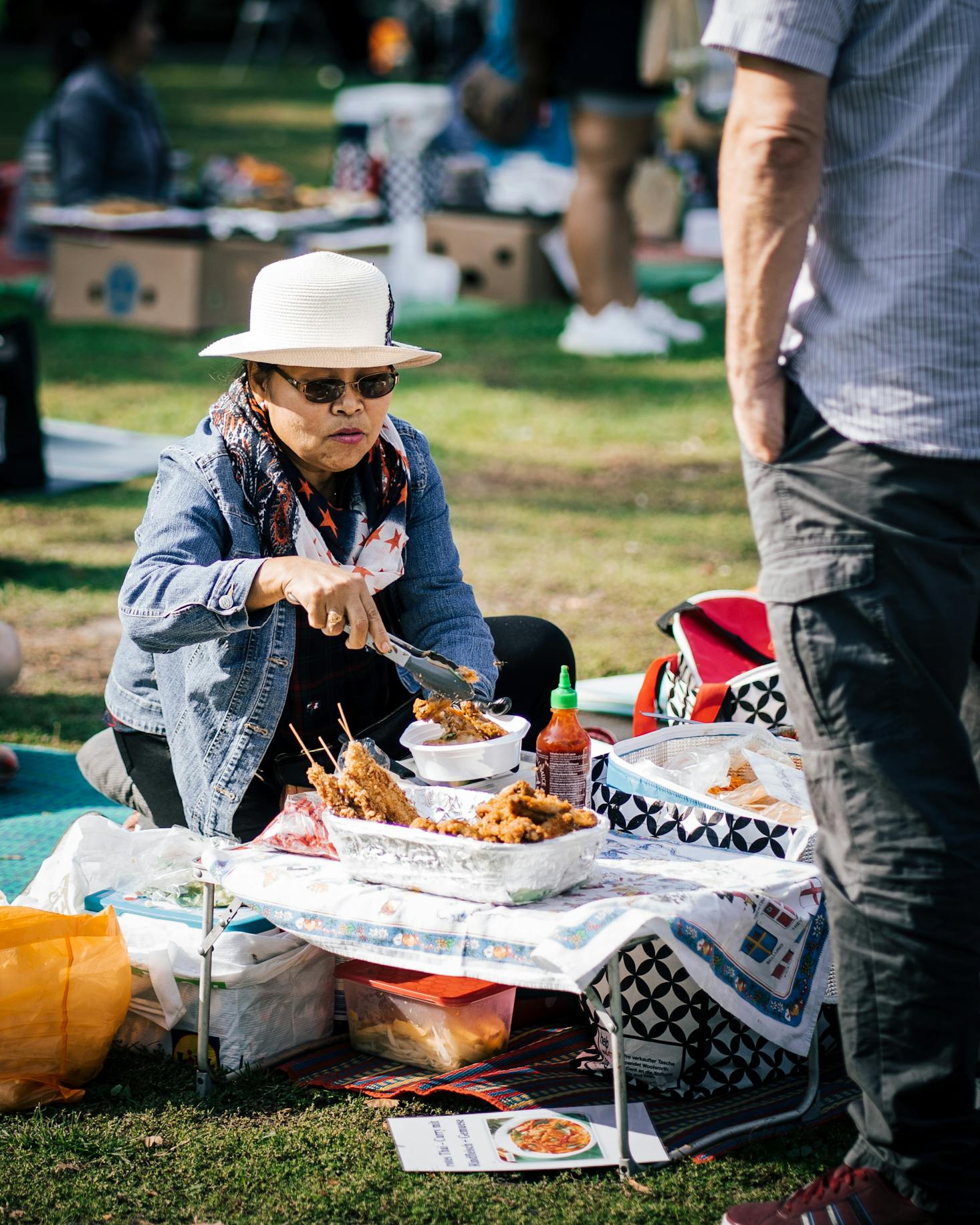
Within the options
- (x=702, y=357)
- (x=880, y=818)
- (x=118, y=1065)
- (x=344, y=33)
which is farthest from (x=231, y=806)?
(x=344, y=33)

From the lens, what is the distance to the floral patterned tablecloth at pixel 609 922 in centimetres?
247

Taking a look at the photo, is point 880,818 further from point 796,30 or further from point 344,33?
point 344,33

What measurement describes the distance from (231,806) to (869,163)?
67.6 inches

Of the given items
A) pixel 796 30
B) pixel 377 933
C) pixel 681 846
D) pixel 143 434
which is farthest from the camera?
pixel 143 434

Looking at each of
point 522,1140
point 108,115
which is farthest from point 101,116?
point 522,1140

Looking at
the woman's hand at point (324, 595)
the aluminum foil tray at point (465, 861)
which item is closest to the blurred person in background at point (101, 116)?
the woman's hand at point (324, 595)

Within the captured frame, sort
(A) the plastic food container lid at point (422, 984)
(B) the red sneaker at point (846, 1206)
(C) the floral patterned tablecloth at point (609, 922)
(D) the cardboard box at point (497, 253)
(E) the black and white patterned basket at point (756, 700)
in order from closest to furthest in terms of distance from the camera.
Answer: (B) the red sneaker at point (846, 1206) → (C) the floral patterned tablecloth at point (609, 922) → (A) the plastic food container lid at point (422, 984) → (E) the black and white patterned basket at point (756, 700) → (D) the cardboard box at point (497, 253)

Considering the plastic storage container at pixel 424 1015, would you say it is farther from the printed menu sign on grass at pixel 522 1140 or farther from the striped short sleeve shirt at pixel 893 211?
the striped short sleeve shirt at pixel 893 211

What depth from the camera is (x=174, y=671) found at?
3.21 meters

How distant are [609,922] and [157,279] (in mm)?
8159

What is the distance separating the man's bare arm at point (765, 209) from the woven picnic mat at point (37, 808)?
2.05m

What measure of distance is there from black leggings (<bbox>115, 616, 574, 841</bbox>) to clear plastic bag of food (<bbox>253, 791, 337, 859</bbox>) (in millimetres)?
285

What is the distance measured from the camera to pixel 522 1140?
2631 mm

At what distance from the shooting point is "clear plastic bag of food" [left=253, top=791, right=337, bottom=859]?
283 cm
